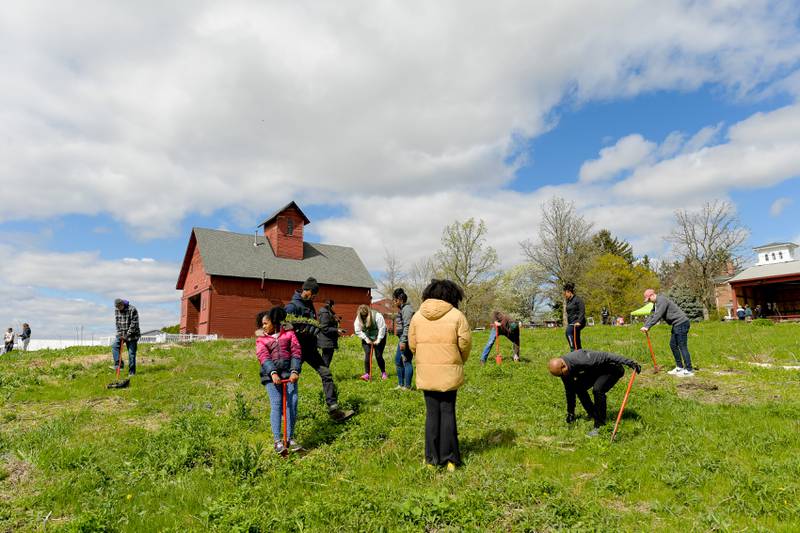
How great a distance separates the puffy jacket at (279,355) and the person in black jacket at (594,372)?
389 cm

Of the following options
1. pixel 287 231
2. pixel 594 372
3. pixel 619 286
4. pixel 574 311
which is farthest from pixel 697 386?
pixel 619 286

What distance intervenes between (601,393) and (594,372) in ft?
1.15

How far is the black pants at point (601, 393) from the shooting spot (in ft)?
24.3

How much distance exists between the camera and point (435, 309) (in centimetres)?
615

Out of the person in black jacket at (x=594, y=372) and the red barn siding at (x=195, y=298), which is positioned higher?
the red barn siding at (x=195, y=298)

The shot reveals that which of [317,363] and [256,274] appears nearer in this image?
[317,363]

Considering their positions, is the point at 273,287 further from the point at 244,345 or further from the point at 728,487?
the point at 728,487

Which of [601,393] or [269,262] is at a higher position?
[269,262]

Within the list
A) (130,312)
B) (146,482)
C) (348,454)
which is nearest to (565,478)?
(348,454)

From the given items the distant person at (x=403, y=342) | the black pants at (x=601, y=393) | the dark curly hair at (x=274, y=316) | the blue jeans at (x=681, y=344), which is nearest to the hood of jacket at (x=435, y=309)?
the dark curly hair at (x=274, y=316)

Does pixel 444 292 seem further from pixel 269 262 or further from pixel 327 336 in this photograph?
pixel 269 262

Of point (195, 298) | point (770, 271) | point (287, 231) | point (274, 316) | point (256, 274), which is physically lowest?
point (274, 316)

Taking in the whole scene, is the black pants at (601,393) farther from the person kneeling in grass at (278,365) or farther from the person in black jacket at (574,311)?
the person in black jacket at (574,311)

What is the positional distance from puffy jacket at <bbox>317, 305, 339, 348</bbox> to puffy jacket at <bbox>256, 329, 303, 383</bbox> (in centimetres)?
204
